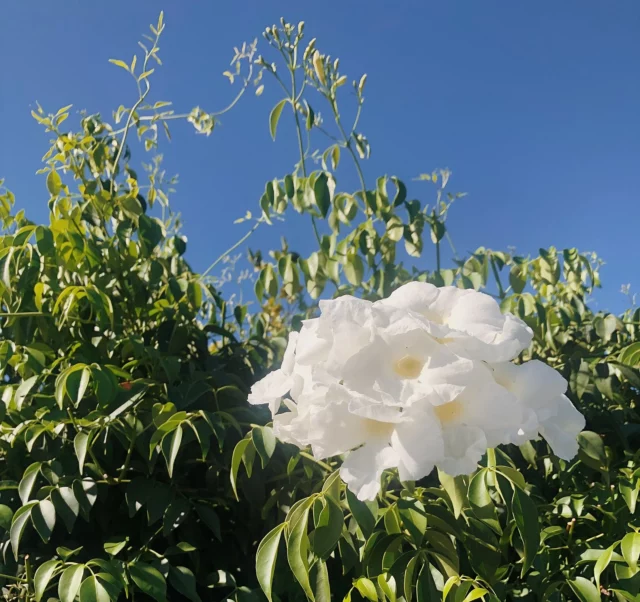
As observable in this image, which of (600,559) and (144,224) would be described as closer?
(600,559)

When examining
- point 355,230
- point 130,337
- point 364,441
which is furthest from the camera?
point 355,230

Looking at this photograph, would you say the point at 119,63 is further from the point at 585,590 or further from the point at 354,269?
the point at 585,590

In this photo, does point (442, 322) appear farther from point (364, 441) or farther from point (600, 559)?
point (600, 559)

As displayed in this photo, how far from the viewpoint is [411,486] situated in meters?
1.10

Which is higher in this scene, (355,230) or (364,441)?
(355,230)

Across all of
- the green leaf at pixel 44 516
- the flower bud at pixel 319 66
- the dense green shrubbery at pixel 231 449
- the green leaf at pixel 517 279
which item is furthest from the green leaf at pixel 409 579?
the flower bud at pixel 319 66

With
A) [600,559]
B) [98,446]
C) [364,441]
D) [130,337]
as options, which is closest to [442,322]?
[364,441]

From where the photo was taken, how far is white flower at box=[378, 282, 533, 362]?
0.81 metres

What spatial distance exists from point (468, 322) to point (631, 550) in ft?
1.97

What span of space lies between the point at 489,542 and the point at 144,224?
53.1 inches

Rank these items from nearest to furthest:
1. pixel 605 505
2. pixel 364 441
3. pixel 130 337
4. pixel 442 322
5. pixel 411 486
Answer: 1. pixel 364 441
2. pixel 442 322
3. pixel 411 486
4. pixel 605 505
5. pixel 130 337

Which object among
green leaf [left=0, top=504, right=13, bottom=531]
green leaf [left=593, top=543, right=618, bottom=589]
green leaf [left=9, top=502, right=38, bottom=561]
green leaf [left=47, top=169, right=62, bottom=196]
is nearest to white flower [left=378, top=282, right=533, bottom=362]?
green leaf [left=593, top=543, right=618, bottom=589]

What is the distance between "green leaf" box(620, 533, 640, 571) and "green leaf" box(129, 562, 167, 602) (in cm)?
91

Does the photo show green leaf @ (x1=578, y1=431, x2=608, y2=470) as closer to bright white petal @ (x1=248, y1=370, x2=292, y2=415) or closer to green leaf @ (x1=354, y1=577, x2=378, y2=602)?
green leaf @ (x1=354, y1=577, x2=378, y2=602)
